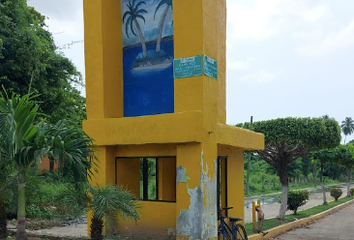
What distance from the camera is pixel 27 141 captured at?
6.64 meters

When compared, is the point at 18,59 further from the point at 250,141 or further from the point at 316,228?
the point at 316,228

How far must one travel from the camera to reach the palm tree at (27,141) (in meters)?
6.43

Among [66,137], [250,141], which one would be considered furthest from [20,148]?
[250,141]

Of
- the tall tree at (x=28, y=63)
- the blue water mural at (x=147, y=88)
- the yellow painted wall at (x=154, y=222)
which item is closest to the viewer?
the yellow painted wall at (x=154, y=222)

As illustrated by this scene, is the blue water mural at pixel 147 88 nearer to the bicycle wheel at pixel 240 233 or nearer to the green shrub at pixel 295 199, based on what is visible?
the bicycle wheel at pixel 240 233

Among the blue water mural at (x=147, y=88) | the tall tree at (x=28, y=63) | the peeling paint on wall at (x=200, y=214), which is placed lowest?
the peeling paint on wall at (x=200, y=214)

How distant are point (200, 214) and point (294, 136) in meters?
7.55

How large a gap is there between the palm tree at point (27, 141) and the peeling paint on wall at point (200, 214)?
2754 mm

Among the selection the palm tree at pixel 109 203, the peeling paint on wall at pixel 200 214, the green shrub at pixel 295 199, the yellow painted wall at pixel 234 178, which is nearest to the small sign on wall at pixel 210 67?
the peeling paint on wall at pixel 200 214

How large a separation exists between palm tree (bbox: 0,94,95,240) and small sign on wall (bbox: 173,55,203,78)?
3.03 metres

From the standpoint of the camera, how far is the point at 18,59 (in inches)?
559

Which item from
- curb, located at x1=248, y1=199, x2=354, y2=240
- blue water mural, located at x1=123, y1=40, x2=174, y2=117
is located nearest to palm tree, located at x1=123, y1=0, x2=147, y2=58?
blue water mural, located at x1=123, y1=40, x2=174, y2=117

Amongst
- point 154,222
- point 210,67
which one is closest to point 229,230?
point 154,222

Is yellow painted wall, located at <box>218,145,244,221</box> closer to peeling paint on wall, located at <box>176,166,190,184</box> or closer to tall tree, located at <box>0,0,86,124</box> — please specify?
peeling paint on wall, located at <box>176,166,190,184</box>
